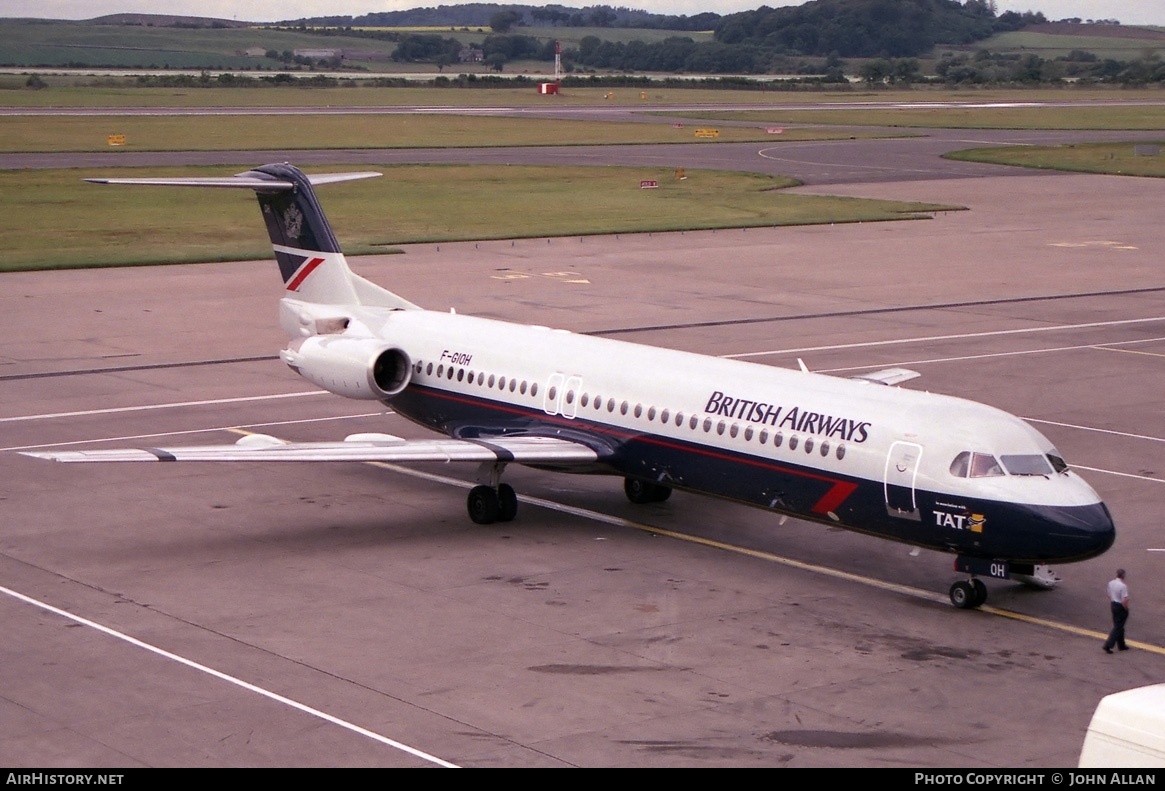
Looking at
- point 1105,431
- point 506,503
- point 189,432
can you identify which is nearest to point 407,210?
point 189,432

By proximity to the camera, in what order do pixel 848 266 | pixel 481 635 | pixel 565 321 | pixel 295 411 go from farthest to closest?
pixel 848 266, pixel 565 321, pixel 295 411, pixel 481 635

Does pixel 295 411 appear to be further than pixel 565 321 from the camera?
No

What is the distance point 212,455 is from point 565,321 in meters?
22.3

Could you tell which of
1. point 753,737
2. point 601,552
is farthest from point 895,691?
point 601,552

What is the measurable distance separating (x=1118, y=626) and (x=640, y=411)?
853 cm


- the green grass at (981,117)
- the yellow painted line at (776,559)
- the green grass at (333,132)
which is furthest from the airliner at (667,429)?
the green grass at (981,117)

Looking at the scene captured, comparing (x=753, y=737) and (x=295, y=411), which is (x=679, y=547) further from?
(x=295, y=411)

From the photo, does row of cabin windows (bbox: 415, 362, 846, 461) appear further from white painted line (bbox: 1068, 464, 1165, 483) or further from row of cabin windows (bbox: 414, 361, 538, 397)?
white painted line (bbox: 1068, 464, 1165, 483)

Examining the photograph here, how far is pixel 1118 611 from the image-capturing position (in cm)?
1973

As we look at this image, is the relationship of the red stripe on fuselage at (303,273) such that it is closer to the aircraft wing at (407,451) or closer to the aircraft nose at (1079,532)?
the aircraft wing at (407,451)

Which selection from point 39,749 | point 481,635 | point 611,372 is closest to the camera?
point 39,749

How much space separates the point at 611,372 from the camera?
26.0 metres

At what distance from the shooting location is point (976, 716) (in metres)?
17.7

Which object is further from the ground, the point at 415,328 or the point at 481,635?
the point at 415,328
